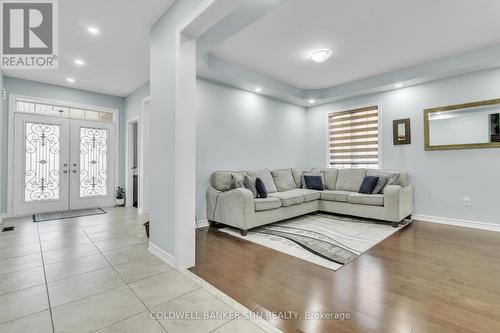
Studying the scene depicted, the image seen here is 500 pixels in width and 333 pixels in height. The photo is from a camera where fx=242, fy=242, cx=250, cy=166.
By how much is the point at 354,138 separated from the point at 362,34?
8.98 ft

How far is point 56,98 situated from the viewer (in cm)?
520

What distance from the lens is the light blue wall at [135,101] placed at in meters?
5.20

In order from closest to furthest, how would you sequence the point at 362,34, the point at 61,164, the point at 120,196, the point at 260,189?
the point at 362,34, the point at 260,189, the point at 61,164, the point at 120,196

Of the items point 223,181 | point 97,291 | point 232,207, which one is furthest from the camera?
point 223,181

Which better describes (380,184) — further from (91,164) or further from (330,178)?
(91,164)

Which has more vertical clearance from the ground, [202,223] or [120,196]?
[120,196]

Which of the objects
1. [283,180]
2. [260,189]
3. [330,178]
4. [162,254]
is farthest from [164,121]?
[330,178]

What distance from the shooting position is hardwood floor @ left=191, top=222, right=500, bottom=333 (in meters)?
1.66

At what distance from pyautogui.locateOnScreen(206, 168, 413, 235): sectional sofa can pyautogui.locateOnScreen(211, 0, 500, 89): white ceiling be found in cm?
202

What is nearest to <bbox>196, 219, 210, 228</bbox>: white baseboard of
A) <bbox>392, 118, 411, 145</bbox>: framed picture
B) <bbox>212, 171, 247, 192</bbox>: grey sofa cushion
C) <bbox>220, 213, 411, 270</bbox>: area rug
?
<bbox>220, 213, 411, 270</bbox>: area rug

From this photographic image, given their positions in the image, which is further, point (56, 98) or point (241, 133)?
point (56, 98)

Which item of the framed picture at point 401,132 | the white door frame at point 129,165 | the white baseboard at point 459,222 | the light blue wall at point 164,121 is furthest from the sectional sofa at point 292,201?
the white door frame at point 129,165

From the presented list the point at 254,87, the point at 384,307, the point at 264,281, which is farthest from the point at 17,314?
the point at 254,87

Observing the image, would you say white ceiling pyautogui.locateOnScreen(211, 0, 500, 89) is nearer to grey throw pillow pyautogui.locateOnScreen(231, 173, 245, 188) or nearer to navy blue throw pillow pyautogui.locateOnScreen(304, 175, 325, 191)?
grey throw pillow pyautogui.locateOnScreen(231, 173, 245, 188)
